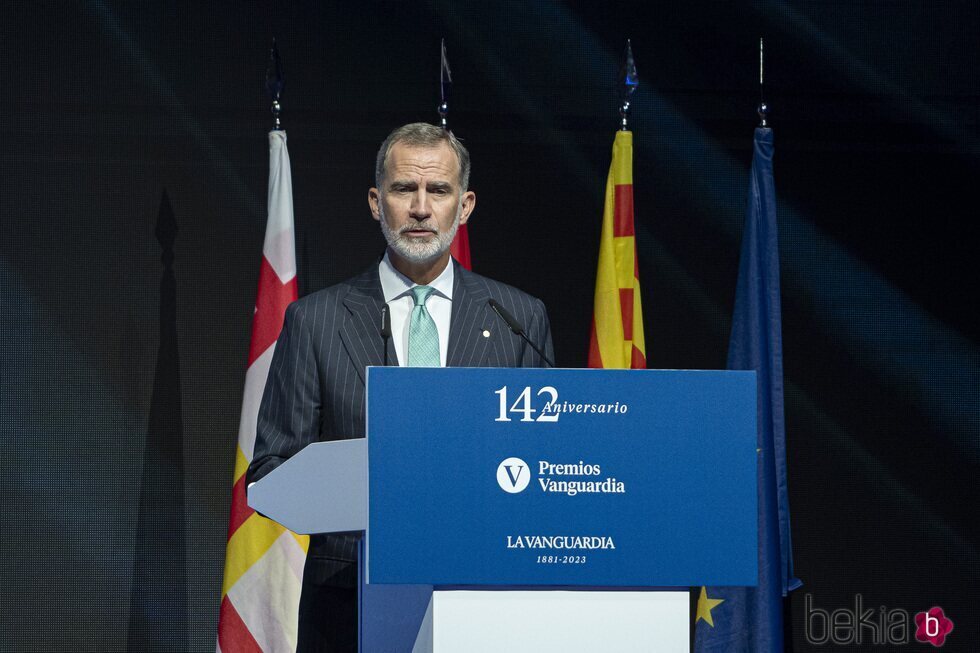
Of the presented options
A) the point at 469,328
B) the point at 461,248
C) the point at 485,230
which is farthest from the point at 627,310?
the point at 469,328

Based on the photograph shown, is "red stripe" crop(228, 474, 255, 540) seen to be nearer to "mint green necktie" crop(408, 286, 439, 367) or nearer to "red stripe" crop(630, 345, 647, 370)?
"red stripe" crop(630, 345, 647, 370)

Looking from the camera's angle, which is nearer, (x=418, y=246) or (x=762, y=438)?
(x=418, y=246)

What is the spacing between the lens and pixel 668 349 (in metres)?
4.55

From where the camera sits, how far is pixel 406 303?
7.61 ft

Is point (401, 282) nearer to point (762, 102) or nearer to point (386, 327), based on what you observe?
point (386, 327)

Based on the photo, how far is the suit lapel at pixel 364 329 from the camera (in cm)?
220

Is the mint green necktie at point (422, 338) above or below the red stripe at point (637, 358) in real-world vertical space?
below

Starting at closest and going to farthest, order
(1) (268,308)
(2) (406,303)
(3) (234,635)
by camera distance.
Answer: (2) (406,303) < (3) (234,635) < (1) (268,308)

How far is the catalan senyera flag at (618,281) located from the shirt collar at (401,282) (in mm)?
1679

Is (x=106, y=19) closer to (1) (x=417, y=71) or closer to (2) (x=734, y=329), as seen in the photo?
(1) (x=417, y=71)

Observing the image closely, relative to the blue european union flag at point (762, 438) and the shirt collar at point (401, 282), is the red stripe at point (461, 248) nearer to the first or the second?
the blue european union flag at point (762, 438)

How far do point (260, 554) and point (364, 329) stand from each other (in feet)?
6.02

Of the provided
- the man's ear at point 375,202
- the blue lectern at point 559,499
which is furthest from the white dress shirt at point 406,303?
the blue lectern at point 559,499

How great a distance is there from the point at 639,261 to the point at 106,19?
2.15 meters
